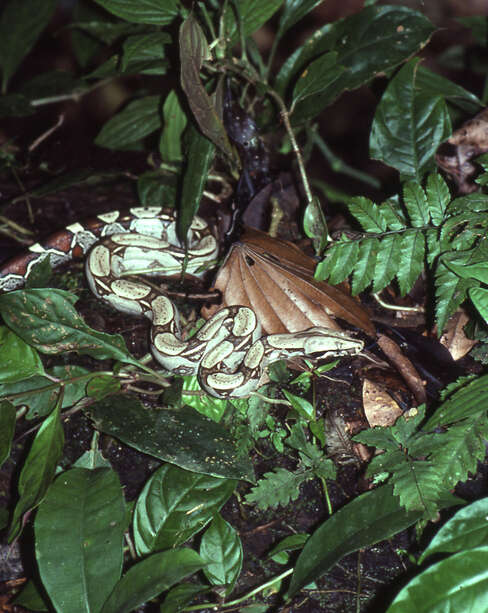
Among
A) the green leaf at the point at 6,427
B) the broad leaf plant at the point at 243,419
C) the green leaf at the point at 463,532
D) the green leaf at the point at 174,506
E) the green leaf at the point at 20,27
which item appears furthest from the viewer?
the green leaf at the point at 20,27

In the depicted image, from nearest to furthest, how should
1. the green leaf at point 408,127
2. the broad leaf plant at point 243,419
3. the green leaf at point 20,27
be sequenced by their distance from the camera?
the broad leaf plant at point 243,419 → the green leaf at point 408,127 → the green leaf at point 20,27

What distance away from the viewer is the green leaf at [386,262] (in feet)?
10.1

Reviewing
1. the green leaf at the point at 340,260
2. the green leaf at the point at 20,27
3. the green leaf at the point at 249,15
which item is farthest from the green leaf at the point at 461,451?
the green leaf at the point at 20,27

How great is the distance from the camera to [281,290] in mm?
3654

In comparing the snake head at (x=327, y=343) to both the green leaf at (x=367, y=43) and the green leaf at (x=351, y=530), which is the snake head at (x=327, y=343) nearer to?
the green leaf at (x=351, y=530)

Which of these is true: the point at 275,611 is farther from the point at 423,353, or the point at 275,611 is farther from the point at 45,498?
the point at 423,353

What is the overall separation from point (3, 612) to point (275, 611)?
189 cm

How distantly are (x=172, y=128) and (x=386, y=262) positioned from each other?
2.55 metres

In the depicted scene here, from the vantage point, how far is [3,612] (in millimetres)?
3473

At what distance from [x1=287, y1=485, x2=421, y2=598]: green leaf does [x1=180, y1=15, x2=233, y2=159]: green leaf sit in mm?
2465

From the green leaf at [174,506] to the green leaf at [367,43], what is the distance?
A: 285 centimetres

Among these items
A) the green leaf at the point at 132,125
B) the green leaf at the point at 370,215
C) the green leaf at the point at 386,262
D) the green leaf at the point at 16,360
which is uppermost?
the green leaf at the point at 370,215

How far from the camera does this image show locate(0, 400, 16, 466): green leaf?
2.82m

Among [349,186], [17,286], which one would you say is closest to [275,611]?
[17,286]
